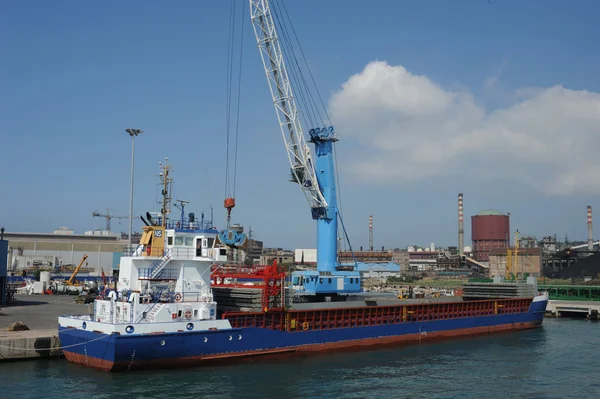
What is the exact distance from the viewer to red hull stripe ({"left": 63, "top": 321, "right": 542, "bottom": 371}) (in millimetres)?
24516

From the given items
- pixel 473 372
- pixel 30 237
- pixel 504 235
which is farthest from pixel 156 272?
pixel 504 235

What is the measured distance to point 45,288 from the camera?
57719 millimetres

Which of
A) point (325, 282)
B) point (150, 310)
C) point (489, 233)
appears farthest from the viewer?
point (489, 233)

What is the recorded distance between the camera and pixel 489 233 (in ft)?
522

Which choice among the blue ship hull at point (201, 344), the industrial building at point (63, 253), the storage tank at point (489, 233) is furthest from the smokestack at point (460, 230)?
the blue ship hull at point (201, 344)

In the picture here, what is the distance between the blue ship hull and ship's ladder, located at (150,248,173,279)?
3368 millimetres

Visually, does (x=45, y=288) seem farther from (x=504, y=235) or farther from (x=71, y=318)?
(x=504, y=235)

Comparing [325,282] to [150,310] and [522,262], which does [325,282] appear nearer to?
[150,310]

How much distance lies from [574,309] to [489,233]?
107 meters

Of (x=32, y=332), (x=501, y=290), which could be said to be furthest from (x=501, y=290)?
(x=32, y=332)

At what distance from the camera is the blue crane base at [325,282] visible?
138 feet

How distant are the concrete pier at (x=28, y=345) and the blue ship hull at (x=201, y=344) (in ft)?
5.48

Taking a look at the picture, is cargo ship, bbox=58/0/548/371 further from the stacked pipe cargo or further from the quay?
the stacked pipe cargo

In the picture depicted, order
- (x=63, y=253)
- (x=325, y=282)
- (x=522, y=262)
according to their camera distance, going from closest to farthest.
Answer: (x=325, y=282), (x=522, y=262), (x=63, y=253)
